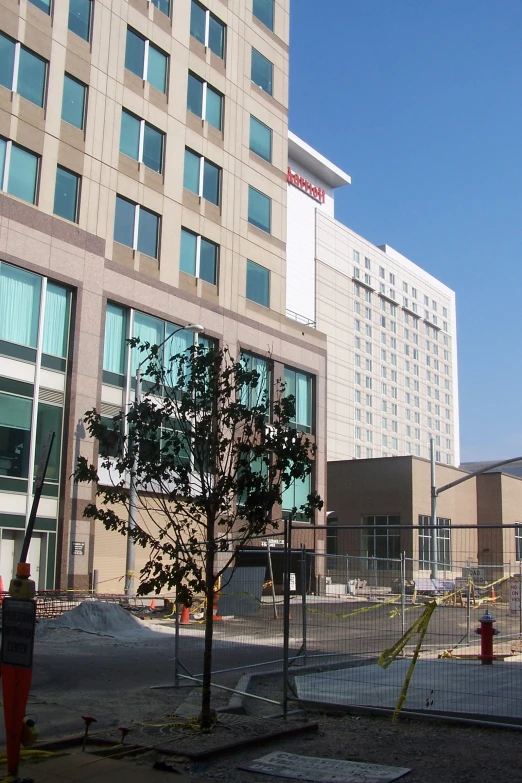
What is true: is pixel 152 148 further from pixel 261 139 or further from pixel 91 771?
pixel 91 771

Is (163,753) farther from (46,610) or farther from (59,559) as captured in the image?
(59,559)

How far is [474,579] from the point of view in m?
13.8

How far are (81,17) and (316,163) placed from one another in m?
60.1

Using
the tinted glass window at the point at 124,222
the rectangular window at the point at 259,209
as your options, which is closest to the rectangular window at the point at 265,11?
the rectangular window at the point at 259,209

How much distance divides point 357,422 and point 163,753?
93065 millimetres

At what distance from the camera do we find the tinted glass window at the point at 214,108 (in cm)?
3909

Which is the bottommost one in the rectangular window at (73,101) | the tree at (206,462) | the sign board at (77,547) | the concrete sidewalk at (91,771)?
the concrete sidewalk at (91,771)

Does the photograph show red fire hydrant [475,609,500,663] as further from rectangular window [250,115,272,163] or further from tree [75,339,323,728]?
rectangular window [250,115,272,163]

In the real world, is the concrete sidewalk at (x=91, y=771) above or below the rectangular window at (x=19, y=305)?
below

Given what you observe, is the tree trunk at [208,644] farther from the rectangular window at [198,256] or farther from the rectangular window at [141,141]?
the rectangular window at [198,256]

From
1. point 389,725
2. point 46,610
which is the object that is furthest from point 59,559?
point 389,725

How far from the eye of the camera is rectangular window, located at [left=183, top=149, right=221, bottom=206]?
123 ft

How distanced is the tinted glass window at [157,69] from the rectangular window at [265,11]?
917 centimetres

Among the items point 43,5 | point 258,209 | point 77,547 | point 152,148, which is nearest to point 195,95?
point 152,148
